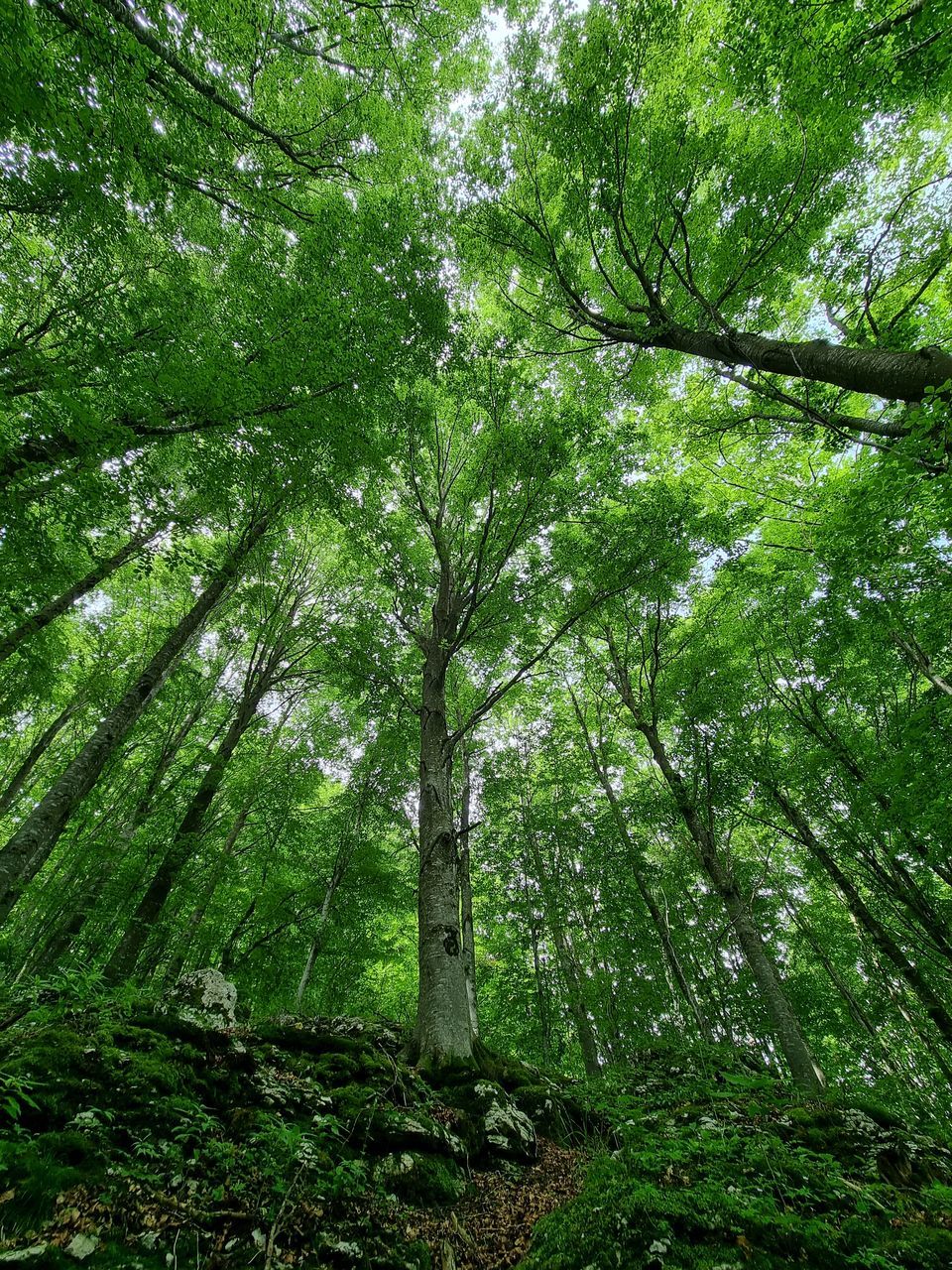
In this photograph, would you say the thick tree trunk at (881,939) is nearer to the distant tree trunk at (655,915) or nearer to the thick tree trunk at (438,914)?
the distant tree trunk at (655,915)

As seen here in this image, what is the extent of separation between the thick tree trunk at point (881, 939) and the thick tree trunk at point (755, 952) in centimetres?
214

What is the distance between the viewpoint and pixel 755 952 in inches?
323

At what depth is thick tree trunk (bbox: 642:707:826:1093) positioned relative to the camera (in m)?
7.42

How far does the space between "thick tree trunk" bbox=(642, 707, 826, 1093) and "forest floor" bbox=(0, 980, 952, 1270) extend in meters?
3.25

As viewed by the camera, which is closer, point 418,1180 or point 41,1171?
point 41,1171

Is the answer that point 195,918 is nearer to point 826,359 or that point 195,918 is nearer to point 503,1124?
point 503,1124

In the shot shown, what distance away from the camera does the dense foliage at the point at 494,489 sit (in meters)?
5.31

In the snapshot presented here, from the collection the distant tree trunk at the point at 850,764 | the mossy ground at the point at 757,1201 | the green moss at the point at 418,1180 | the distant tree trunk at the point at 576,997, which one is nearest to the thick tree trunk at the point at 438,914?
the green moss at the point at 418,1180

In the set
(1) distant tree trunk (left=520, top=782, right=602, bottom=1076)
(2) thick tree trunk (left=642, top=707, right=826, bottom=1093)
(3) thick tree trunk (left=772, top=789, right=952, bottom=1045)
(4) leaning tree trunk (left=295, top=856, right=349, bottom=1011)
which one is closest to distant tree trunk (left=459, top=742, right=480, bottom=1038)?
(1) distant tree trunk (left=520, top=782, right=602, bottom=1076)

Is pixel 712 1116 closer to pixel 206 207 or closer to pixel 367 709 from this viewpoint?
pixel 367 709

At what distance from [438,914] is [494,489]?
6.46m

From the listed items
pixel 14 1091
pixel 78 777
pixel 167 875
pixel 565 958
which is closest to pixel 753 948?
pixel 565 958

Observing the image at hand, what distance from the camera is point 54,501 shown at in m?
5.31

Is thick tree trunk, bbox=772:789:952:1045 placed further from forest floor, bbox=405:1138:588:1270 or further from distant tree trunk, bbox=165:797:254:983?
distant tree trunk, bbox=165:797:254:983
